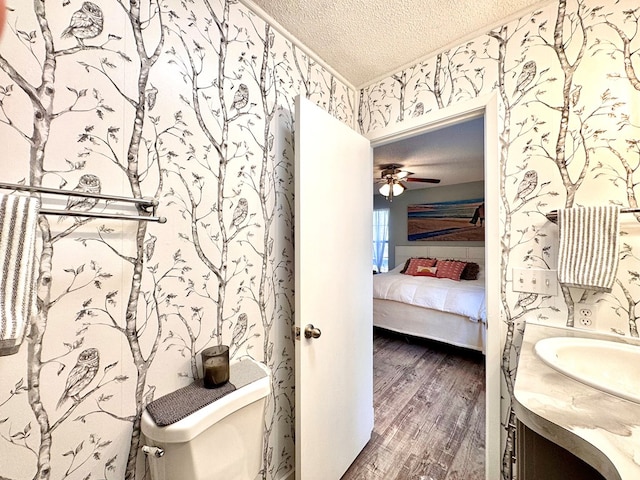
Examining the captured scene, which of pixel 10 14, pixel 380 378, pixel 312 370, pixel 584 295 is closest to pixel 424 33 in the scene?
pixel 584 295

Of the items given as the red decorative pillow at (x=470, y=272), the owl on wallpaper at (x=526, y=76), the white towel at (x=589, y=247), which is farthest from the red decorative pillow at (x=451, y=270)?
the owl on wallpaper at (x=526, y=76)

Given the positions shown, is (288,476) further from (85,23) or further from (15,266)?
(85,23)

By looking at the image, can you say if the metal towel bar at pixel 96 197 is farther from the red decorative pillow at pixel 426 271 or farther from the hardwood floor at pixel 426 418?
the red decorative pillow at pixel 426 271

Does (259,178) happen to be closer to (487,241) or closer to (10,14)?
(10,14)

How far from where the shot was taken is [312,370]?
122 centimetres

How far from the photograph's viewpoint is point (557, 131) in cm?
113

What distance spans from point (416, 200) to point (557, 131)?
14.4 ft

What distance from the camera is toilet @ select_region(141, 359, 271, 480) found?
77cm

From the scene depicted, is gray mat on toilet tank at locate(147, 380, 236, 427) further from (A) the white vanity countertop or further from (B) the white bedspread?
(B) the white bedspread

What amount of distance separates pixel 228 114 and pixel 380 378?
8.43 feet

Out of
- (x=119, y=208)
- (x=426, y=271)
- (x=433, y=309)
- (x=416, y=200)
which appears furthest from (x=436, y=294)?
(x=119, y=208)

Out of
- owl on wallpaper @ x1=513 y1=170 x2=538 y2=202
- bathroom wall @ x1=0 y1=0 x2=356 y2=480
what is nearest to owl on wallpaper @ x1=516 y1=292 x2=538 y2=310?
owl on wallpaper @ x1=513 y1=170 x2=538 y2=202

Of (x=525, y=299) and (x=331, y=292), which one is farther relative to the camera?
(x=331, y=292)

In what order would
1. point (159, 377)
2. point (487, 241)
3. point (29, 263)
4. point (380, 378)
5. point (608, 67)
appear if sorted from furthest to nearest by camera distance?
1. point (380, 378)
2. point (487, 241)
3. point (608, 67)
4. point (159, 377)
5. point (29, 263)
